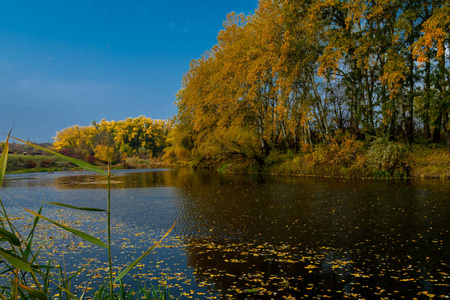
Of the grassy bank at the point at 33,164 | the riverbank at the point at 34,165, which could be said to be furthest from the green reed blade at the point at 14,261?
the grassy bank at the point at 33,164

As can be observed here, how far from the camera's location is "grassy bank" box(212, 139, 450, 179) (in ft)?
61.5

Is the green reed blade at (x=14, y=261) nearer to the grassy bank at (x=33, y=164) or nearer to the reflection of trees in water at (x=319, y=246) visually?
the reflection of trees in water at (x=319, y=246)

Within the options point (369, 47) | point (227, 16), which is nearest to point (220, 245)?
point (369, 47)

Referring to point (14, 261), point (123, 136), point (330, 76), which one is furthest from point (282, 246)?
point (123, 136)

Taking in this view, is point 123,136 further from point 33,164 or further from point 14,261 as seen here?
point 14,261

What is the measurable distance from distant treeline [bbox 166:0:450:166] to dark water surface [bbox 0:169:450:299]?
844cm

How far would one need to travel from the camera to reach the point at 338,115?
24625 millimetres

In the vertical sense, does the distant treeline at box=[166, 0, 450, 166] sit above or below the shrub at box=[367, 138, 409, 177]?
above

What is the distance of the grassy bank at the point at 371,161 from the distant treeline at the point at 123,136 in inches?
1886

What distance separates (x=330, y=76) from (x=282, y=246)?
19071 mm

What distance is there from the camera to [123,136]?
2808 inches

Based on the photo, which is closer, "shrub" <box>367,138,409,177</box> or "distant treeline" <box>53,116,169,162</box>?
"shrub" <box>367,138,409,177</box>

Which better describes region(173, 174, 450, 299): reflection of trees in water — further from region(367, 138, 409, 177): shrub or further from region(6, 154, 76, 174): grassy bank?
region(6, 154, 76, 174): grassy bank

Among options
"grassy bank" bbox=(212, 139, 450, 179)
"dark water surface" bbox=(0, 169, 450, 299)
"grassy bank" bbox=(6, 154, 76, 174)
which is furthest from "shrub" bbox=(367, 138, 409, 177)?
"grassy bank" bbox=(6, 154, 76, 174)
